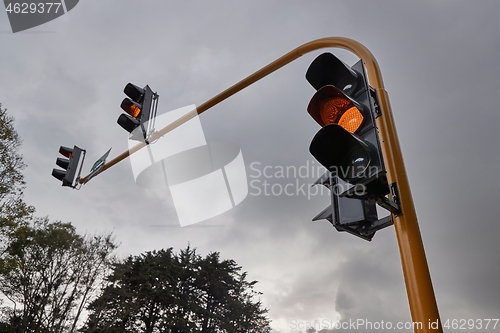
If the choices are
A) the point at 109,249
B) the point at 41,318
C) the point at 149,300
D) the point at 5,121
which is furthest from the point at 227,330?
the point at 5,121

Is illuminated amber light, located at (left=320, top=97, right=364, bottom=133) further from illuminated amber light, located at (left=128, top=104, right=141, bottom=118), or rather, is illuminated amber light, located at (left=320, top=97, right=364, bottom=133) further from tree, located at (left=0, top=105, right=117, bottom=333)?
tree, located at (left=0, top=105, right=117, bottom=333)

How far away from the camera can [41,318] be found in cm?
2231

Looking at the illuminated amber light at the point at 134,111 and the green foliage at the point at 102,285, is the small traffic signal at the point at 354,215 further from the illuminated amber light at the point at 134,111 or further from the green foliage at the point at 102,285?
the green foliage at the point at 102,285

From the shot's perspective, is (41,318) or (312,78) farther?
(41,318)

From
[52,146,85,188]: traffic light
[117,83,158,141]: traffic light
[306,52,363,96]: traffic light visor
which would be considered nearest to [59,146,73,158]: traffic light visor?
[52,146,85,188]: traffic light

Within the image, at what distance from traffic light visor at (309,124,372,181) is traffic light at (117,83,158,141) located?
2491 millimetres

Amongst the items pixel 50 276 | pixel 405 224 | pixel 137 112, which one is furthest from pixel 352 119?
pixel 50 276

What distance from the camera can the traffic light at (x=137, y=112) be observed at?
3717 millimetres

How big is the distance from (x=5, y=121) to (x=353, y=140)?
2187cm

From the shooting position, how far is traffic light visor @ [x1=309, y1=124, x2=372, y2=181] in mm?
1650

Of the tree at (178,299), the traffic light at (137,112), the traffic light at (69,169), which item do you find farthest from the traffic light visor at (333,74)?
the tree at (178,299)

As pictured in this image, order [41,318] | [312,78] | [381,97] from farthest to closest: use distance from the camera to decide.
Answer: [41,318] < [312,78] < [381,97]

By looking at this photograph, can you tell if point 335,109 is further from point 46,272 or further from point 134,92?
point 46,272

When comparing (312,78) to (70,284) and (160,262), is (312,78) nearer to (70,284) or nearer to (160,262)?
(70,284)
